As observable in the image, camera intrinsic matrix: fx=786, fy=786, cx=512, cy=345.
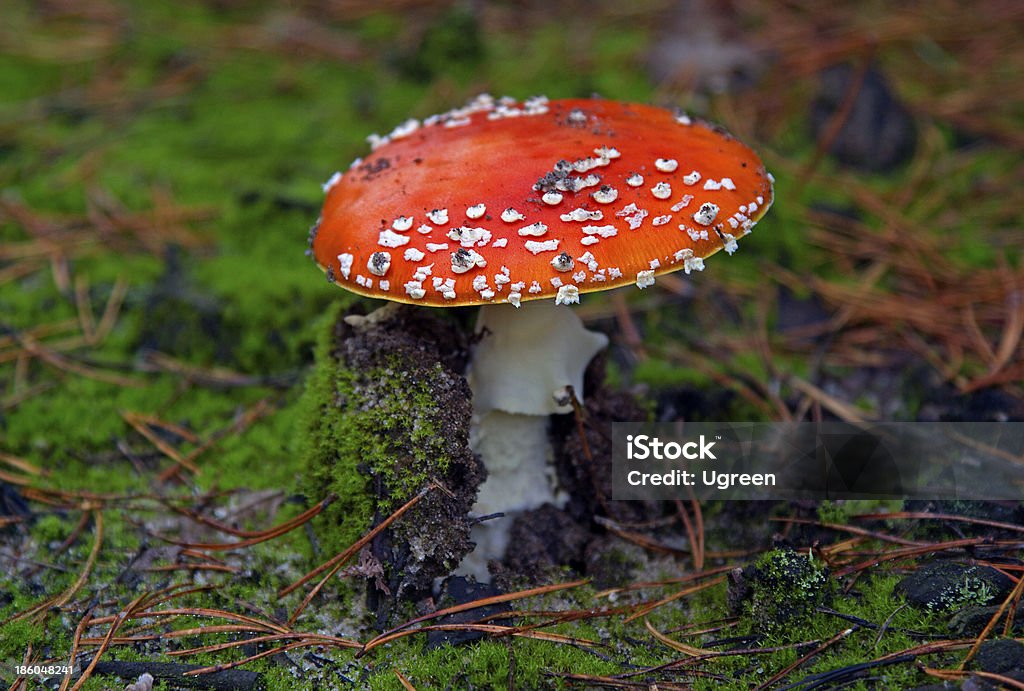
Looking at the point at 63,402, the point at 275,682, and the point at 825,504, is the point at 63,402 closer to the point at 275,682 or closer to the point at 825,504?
the point at 275,682

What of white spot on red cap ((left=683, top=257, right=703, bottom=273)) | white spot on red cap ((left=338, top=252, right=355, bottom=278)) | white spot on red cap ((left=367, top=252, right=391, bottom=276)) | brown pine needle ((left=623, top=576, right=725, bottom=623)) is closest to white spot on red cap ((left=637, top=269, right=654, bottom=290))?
white spot on red cap ((left=683, top=257, right=703, bottom=273))

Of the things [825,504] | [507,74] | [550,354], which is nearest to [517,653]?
[550,354]

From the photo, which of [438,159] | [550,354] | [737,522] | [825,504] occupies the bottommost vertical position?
[737,522]

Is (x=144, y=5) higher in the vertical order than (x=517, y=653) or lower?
higher

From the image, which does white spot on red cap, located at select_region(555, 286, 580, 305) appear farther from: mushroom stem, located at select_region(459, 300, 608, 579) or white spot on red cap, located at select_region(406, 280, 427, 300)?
mushroom stem, located at select_region(459, 300, 608, 579)

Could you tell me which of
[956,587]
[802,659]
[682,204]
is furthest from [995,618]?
[682,204]

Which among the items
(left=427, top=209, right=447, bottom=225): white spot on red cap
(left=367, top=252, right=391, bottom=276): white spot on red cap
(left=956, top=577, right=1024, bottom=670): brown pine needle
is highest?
(left=427, top=209, right=447, bottom=225): white spot on red cap

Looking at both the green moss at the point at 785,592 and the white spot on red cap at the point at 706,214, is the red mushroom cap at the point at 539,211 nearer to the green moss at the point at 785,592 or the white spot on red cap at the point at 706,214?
the white spot on red cap at the point at 706,214
